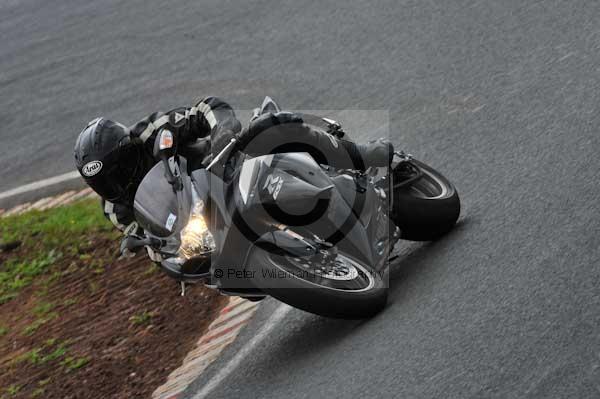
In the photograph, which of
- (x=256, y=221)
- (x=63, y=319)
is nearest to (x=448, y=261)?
(x=256, y=221)

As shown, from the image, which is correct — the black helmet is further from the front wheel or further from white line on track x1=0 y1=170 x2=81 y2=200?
white line on track x1=0 y1=170 x2=81 y2=200

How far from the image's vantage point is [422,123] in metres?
8.70

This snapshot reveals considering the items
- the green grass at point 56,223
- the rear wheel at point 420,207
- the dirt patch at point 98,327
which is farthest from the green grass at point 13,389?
the rear wheel at point 420,207

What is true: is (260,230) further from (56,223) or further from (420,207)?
(56,223)

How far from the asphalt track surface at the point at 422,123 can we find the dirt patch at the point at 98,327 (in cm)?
78

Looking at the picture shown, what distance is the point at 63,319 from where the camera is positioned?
8438 mm

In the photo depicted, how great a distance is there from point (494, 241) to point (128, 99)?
660 centimetres

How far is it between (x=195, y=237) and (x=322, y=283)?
2.44 feet

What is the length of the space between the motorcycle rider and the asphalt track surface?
853 mm

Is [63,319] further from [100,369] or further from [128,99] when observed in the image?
[128,99]

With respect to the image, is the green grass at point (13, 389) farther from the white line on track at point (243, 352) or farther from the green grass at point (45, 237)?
the white line on track at point (243, 352)

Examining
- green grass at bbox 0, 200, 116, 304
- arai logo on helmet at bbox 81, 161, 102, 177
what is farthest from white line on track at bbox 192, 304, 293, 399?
green grass at bbox 0, 200, 116, 304

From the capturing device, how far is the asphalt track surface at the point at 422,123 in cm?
507

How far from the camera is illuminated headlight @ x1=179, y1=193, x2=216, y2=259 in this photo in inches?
215
